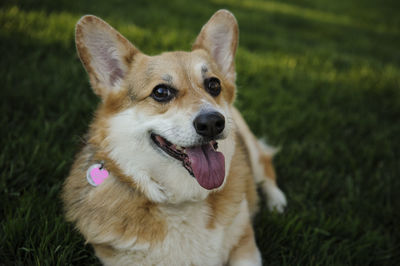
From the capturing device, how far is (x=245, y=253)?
6.89 ft

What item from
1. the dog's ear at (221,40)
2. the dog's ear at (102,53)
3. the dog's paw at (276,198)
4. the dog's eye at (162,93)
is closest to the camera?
the dog's ear at (102,53)

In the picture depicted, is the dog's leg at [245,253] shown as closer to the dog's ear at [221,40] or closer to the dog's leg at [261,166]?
the dog's leg at [261,166]

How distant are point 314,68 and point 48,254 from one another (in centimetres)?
518

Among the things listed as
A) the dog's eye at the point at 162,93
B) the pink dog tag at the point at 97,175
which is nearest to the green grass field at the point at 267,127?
the pink dog tag at the point at 97,175

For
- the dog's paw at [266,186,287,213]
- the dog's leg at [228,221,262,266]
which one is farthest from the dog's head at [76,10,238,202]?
the dog's paw at [266,186,287,213]

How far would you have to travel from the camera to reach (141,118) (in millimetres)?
2039

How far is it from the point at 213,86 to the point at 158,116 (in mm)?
559

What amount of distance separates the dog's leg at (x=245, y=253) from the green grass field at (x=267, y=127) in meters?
0.20

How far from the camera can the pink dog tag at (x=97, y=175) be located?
2084 mm

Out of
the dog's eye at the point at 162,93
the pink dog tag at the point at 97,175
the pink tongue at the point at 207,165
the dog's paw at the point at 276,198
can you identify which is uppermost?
the dog's eye at the point at 162,93

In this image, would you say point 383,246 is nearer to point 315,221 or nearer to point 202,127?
point 315,221

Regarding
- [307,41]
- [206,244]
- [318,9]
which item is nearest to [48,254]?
[206,244]

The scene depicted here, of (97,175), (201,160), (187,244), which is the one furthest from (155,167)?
(187,244)

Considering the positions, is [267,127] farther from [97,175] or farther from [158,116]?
[97,175]
